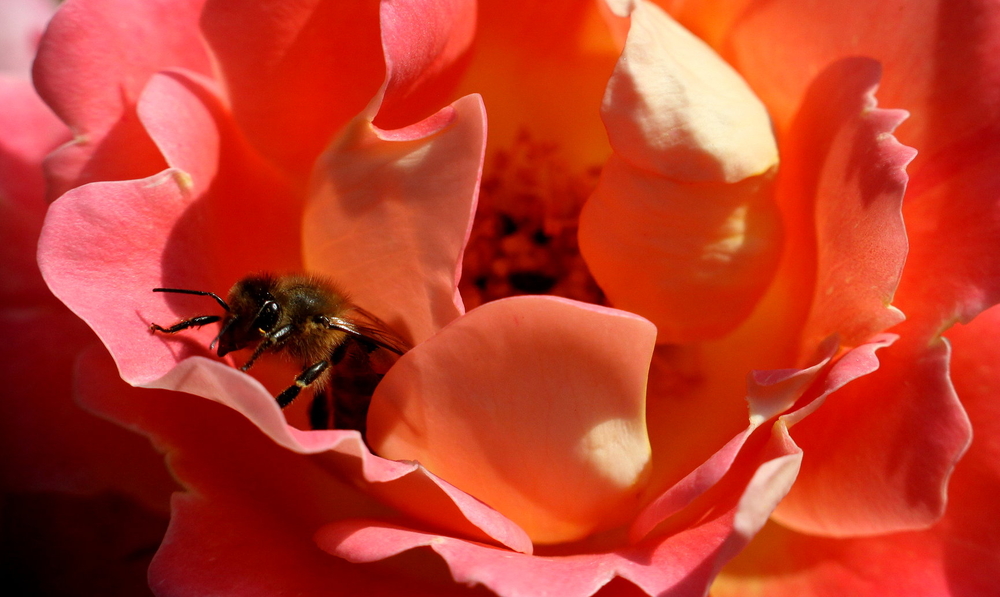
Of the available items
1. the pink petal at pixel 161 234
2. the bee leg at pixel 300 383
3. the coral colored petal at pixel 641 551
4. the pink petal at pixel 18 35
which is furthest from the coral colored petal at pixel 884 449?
the pink petal at pixel 18 35

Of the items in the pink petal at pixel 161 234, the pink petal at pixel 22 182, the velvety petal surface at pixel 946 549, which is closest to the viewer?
the pink petal at pixel 161 234

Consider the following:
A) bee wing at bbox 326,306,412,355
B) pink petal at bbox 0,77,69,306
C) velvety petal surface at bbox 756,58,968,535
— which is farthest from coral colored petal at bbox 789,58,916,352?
pink petal at bbox 0,77,69,306

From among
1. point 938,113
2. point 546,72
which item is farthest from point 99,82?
point 938,113

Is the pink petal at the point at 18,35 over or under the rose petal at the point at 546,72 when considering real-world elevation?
under

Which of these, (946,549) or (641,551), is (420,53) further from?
(946,549)

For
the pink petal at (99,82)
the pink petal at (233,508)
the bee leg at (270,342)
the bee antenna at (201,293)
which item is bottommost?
the pink petal at (233,508)

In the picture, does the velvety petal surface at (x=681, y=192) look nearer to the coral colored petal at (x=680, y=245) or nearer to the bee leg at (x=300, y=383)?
the coral colored petal at (x=680, y=245)
